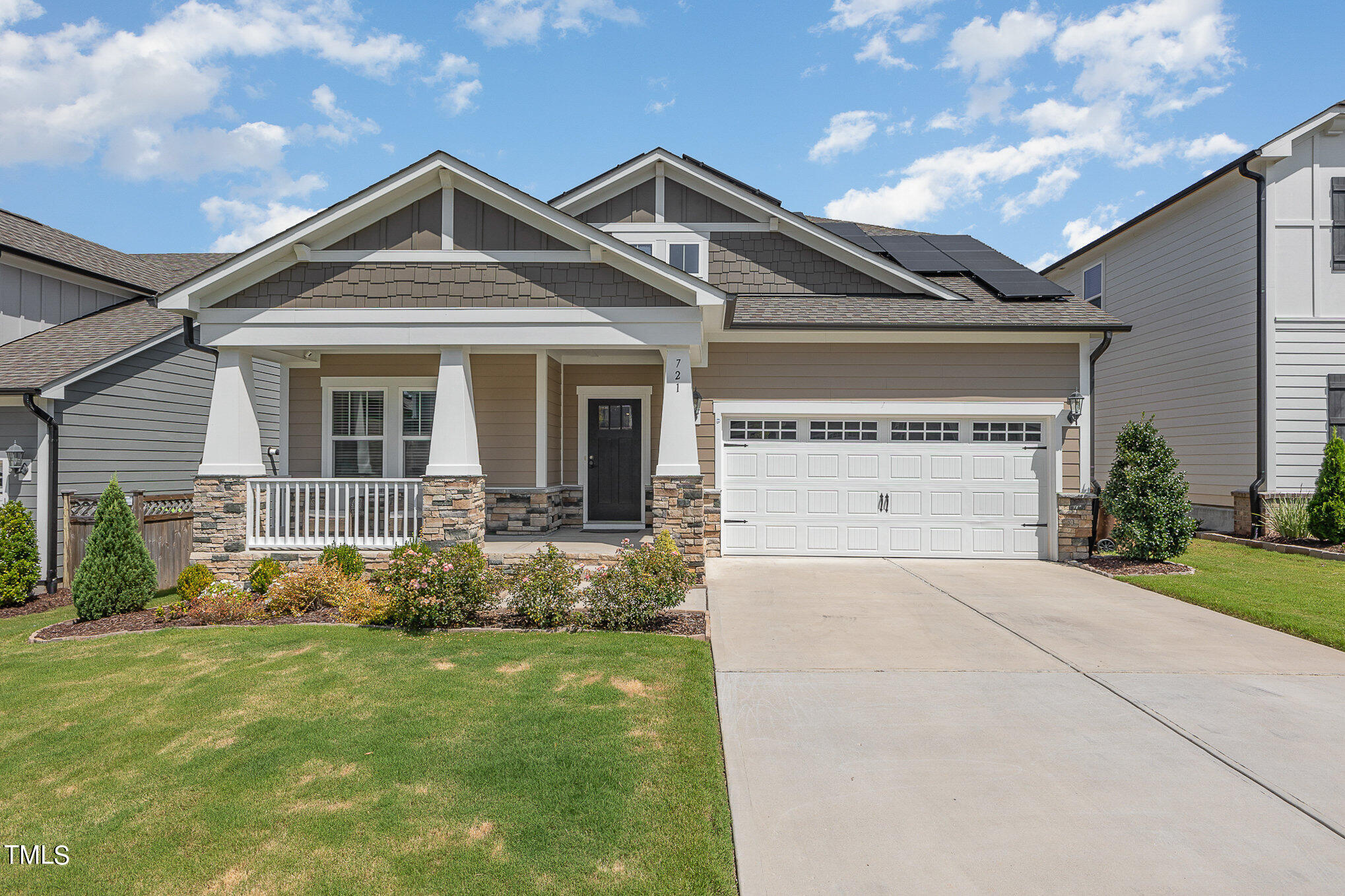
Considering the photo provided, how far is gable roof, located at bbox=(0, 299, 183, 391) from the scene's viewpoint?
31.8 ft

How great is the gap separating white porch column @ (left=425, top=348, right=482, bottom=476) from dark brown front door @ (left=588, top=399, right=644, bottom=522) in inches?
128

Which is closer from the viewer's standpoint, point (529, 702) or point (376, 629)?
point (529, 702)

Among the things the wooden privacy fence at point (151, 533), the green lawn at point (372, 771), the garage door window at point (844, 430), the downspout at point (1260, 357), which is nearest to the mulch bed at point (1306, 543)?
the downspout at point (1260, 357)

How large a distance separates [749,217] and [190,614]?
10.0m

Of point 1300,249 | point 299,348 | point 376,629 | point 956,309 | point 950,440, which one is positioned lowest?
point 376,629

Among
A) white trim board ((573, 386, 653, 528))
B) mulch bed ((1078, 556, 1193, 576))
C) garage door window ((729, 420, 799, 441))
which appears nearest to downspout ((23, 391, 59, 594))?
white trim board ((573, 386, 653, 528))

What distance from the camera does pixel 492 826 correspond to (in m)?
3.16

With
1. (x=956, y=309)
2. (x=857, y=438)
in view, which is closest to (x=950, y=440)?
(x=857, y=438)

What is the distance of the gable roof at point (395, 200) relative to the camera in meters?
8.32

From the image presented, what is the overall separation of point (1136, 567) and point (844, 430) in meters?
4.63

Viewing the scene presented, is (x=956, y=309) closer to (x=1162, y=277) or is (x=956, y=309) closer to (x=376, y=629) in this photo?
(x=1162, y=277)

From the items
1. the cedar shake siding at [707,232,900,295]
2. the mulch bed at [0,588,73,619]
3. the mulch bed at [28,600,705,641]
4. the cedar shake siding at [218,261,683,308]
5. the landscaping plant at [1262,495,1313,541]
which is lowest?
the mulch bed at [0,588,73,619]

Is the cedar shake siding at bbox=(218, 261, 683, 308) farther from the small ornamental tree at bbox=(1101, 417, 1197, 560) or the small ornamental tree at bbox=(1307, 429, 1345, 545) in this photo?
the small ornamental tree at bbox=(1307, 429, 1345, 545)

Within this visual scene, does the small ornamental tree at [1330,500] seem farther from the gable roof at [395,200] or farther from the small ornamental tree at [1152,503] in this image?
the gable roof at [395,200]
